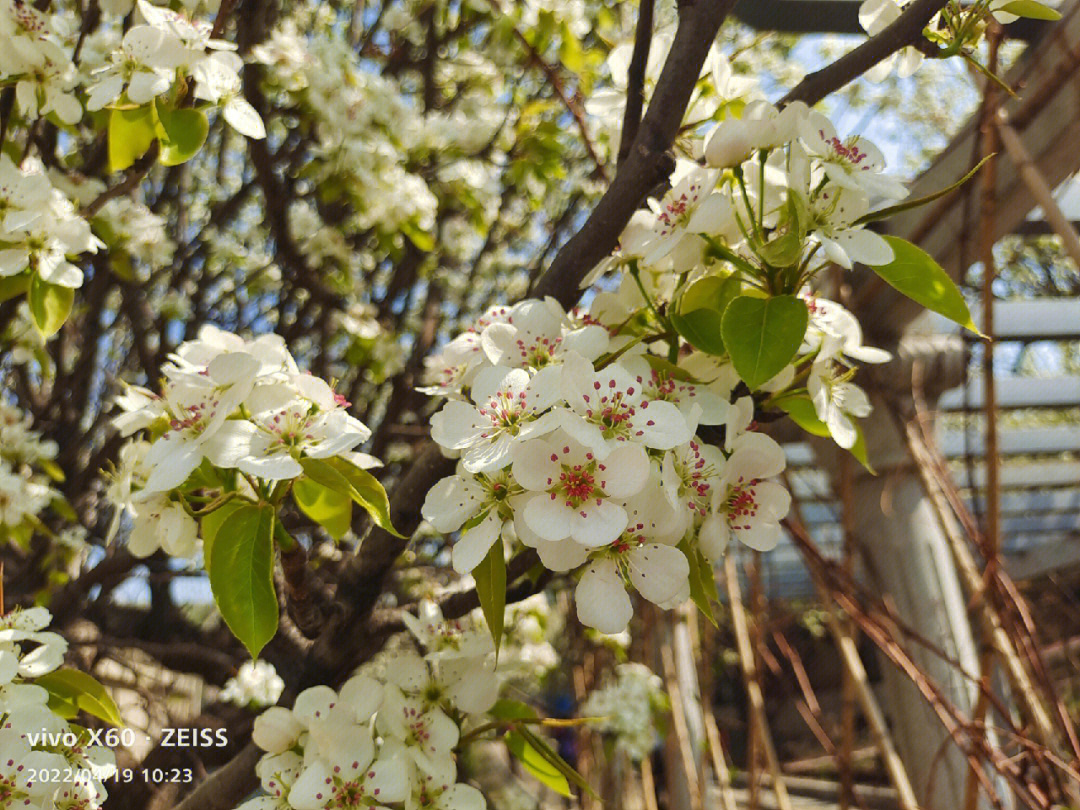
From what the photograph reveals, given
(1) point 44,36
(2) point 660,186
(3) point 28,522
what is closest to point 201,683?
(3) point 28,522

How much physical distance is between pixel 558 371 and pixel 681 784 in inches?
77.0

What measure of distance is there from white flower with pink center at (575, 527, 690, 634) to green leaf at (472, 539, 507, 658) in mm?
65

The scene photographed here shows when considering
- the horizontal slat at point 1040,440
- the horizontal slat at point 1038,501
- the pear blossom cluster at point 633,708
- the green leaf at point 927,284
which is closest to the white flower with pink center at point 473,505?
the green leaf at point 927,284

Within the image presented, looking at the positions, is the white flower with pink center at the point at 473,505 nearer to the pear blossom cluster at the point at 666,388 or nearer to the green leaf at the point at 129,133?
the pear blossom cluster at the point at 666,388

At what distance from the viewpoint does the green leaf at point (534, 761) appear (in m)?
0.85

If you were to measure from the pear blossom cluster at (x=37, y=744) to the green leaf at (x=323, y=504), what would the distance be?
284 millimetres

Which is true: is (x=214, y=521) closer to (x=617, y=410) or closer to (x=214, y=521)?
(x=214, y=521)

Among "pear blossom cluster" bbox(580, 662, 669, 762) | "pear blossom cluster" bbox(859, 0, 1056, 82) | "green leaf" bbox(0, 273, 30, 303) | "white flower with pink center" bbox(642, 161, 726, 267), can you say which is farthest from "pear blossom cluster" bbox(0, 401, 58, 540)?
"pear blossom cluster" bbox(859, 0, 1056, 82)

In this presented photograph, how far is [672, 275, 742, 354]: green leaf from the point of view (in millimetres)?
722

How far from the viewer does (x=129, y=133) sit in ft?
3.37

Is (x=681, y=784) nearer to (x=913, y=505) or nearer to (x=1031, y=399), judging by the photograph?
(x=913, y=505)

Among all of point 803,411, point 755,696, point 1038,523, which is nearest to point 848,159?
point 803,411

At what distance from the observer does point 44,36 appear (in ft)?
3.63

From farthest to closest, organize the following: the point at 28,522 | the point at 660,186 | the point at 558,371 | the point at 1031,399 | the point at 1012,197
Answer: the point at 1031,399 → the point at 28,522 → the point at 1012,197 → the point at 660,186 → the point at 558,371
